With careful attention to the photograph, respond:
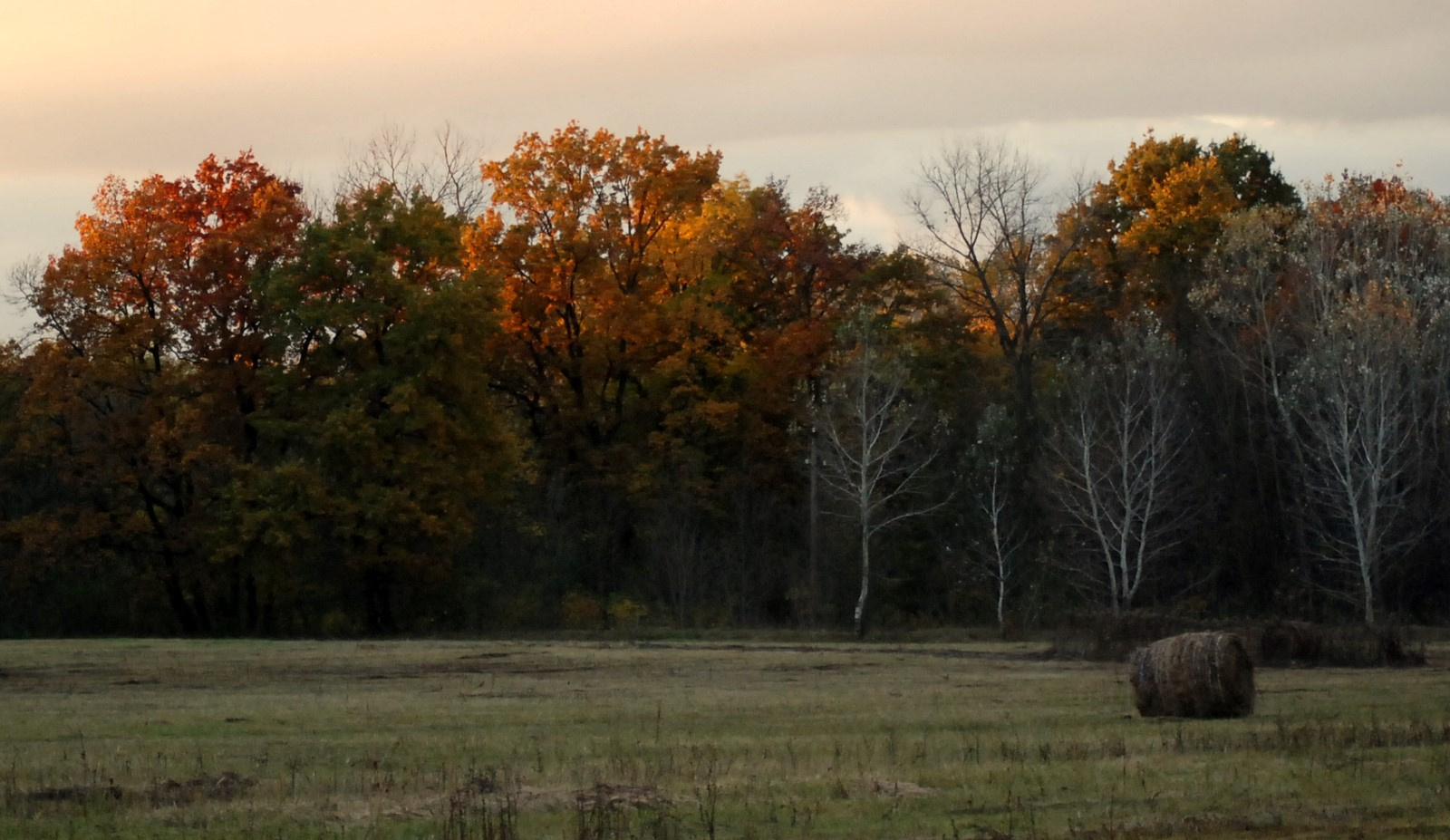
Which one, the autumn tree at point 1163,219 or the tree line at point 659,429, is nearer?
the tree line at point 659,429

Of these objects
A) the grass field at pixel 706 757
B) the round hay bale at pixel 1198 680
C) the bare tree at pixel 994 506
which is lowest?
the grass field at pixel 706 757

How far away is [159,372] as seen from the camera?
186 feet

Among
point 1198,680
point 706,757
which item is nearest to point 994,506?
point 1198,680

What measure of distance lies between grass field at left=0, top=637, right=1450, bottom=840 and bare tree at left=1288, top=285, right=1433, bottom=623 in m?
20.2

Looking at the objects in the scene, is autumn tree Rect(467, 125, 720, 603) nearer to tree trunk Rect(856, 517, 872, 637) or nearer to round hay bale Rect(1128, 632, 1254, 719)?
tree trunk Rect(856, 517, 872, 637)

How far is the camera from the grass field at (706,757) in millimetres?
14367

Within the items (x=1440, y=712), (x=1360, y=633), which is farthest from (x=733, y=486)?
(x=1440, y=712)

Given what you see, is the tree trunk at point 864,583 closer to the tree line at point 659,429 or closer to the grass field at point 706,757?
the tree line at point 659,429

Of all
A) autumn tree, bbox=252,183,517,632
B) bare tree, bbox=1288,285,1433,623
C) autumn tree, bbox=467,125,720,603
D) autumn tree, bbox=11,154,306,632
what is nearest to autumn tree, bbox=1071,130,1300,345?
bare tree, bbox=1288,285,1433,623

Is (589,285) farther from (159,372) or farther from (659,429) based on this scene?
(159,372)

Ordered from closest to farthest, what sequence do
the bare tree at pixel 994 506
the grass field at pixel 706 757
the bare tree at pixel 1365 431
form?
the grass field at pixel 706 757
the bare tree at pixel 1365 431
the bare tree at pixel 994 506

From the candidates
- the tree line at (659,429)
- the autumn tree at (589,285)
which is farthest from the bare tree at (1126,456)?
the autumn tree at (589,285)

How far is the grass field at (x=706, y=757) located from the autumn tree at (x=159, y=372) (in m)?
22.7

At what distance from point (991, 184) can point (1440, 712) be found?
4557 cm
